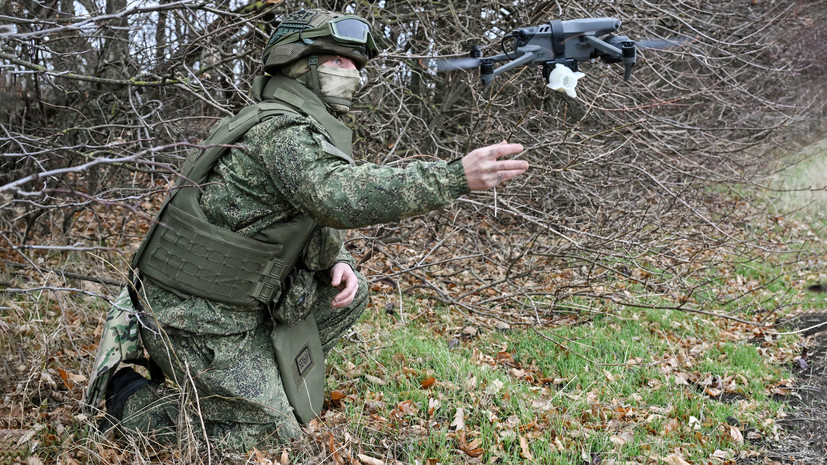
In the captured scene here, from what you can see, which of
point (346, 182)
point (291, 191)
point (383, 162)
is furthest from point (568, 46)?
point (383, 162)

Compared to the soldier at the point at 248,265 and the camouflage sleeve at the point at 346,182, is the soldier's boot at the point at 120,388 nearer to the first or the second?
the soldier at the point at 248,265

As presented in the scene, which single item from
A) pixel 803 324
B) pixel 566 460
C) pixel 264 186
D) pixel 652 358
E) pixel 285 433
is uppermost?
pixel 264 186

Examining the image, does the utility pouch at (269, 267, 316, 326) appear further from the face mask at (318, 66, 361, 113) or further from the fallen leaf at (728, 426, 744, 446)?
the fallen leaf at (728, 426, 744, 446)

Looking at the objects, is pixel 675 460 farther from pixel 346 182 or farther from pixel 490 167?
pixel 346 182

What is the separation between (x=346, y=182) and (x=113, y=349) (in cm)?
144

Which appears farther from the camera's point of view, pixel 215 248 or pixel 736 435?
pixel 736 435

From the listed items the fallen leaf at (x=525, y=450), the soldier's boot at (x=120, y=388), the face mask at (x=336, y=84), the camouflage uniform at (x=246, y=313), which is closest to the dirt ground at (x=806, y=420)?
the fallen leaf at (x=525, y=450)

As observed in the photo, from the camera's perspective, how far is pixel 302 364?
3236 mm

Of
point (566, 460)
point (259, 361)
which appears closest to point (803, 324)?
point (566, 460)

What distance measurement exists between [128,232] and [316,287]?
3039 millimetres

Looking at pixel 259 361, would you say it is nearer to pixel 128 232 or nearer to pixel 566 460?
pixel 566 460

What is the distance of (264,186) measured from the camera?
280cm

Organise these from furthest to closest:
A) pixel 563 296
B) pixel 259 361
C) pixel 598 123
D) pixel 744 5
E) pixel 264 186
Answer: pixel 744 5 → pixel 598 123 → pixel 563 296 → pixel 259 361 → pixel 264 186

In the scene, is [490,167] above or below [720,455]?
above
